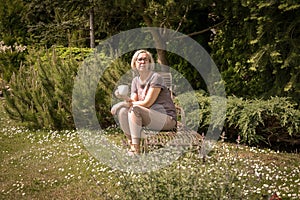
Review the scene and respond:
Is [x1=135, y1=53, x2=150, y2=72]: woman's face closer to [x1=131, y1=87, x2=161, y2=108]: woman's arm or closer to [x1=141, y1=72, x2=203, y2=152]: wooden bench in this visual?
[x1=131, y1=87, x2=161, y2=108]: woman's arm

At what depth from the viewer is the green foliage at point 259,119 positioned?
6.47m

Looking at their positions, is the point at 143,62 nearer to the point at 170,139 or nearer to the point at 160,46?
the point at 170,139

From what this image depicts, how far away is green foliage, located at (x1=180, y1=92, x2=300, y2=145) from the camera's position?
255 inches

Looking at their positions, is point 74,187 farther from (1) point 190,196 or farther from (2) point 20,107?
(2) point 20,107

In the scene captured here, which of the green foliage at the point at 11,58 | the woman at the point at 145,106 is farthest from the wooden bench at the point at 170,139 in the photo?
the green foliage at the point at 11,58

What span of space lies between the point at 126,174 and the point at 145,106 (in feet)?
4.58

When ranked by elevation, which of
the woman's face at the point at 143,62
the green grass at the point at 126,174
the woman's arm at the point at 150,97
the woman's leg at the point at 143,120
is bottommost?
the green grass at the point at 126,174

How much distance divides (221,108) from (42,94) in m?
3.08

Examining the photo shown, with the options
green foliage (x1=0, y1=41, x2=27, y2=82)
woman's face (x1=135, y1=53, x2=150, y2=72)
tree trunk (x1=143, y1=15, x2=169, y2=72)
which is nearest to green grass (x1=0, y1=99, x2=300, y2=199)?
woman's face (x1=135, y1=53, x2=150, y2=72)

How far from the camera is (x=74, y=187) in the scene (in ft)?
16.8

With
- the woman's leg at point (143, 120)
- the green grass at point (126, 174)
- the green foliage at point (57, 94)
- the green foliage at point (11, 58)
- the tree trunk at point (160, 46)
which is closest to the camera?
the green grass at point (126, 174)

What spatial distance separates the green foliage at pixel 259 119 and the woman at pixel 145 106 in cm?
111

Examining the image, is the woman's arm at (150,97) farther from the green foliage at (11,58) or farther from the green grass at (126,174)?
the green foliage at (11,58)

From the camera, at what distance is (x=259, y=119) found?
21.3 ft
